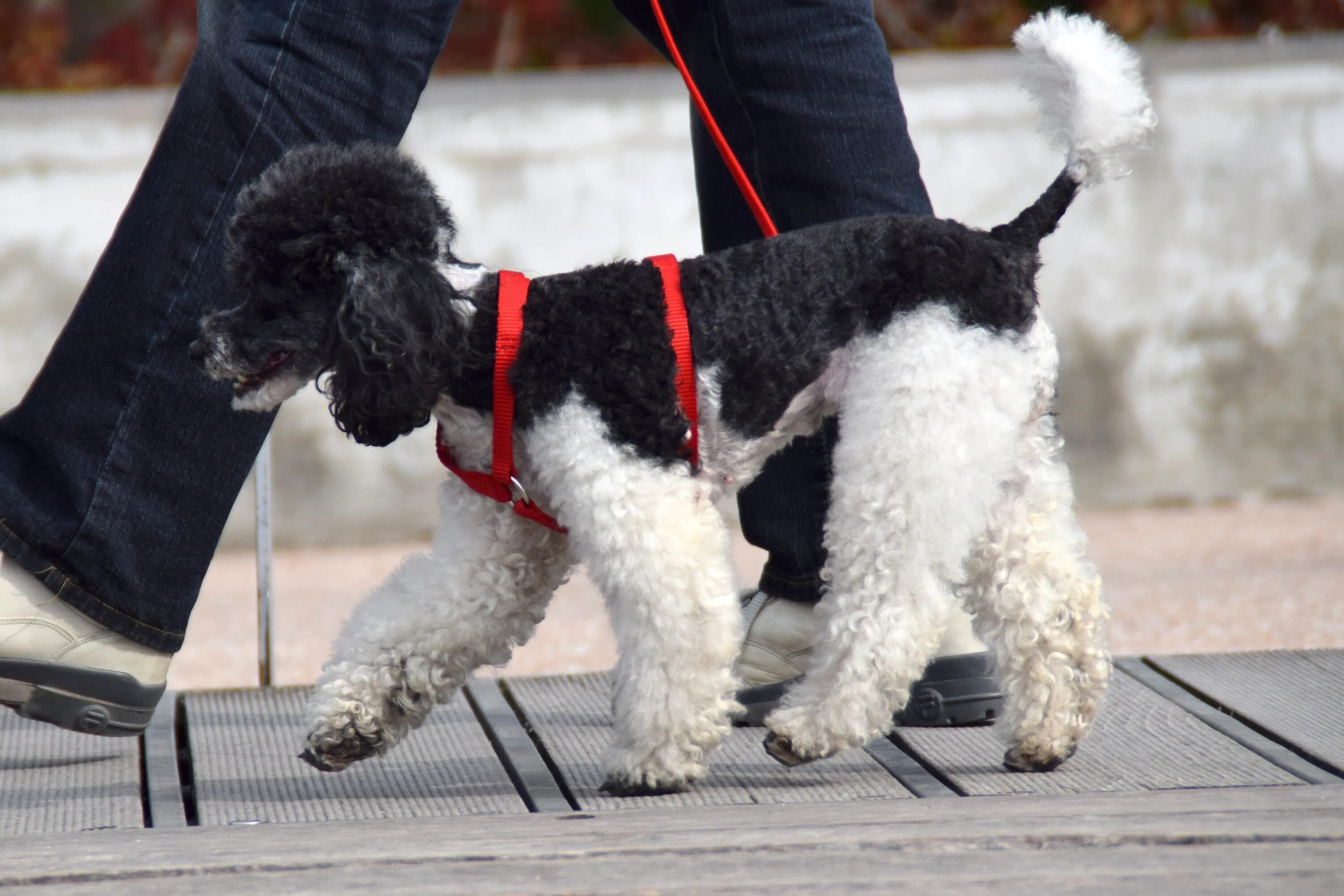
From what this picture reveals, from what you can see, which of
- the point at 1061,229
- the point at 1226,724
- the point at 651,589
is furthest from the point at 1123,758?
the point at 1061,229

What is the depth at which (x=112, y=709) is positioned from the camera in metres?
2.42

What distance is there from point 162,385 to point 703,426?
881mm

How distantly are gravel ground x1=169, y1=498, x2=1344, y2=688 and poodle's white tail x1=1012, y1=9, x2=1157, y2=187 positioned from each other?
129cm

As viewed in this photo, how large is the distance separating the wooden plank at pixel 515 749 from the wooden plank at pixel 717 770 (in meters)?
0.03

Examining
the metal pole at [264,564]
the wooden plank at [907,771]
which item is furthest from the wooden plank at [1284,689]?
the metal pole at [264,564]

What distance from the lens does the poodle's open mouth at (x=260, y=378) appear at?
7.14 ft

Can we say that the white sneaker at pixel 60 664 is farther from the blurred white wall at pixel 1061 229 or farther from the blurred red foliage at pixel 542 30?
the blurred red foliage at pixel 542 30

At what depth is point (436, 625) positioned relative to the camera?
92.3 inches

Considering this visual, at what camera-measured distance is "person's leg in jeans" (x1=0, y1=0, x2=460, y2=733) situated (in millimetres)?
2416

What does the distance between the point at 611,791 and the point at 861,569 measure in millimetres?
485

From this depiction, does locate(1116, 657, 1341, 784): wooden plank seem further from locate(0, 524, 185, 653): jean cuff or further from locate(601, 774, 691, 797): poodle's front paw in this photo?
locate(0, 524, 185, 653): jean cuff

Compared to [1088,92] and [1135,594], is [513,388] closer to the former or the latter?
[1088,92]

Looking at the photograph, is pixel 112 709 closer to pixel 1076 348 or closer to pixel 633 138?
pixel 633 138

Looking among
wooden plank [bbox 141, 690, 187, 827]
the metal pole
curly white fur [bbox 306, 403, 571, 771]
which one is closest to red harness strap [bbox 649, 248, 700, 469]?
curly white fur [bbox 306, 403, 571, 771]
